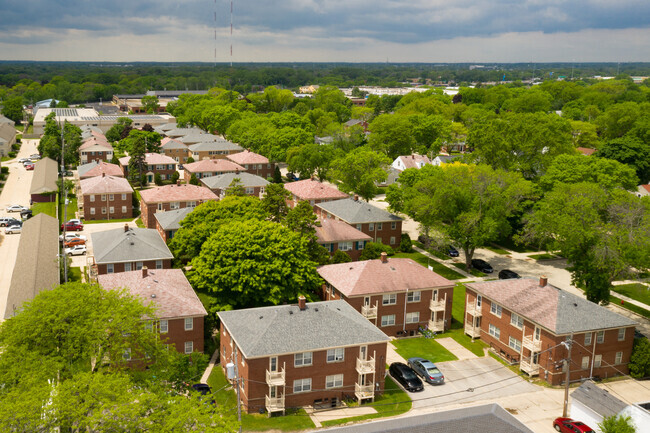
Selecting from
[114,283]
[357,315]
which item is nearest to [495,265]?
[357,315]

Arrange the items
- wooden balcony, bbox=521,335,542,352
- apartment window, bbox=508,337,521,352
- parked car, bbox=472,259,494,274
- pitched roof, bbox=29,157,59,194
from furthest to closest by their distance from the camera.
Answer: pitched roof, bbox=29,157,59,194 → parked car, bbox=472,259,494,274 → apartment window, bbox=508,337,521,352 → wooden balcony, bbox=521,335,542,352

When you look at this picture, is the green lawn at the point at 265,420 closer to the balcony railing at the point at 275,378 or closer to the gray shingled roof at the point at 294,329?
the balcony railing at the point at 275,378

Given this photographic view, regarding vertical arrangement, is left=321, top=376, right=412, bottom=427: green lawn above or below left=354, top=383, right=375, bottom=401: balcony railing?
below

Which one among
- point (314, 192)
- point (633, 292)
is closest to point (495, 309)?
point (633, 292)

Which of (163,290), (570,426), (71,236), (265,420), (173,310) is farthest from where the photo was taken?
(71,236)

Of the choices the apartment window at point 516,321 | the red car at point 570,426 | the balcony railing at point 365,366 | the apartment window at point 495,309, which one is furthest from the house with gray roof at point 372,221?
the red car at point 570,426

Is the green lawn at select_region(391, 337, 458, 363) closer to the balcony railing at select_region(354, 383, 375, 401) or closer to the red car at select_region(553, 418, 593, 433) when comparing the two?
the balcony railing at select_region(354, 383, 375, 401)

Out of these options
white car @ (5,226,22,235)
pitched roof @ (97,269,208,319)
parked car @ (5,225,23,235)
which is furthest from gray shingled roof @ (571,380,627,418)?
white car @ (5,226,22,235)

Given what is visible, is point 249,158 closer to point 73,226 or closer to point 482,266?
point 73,226
